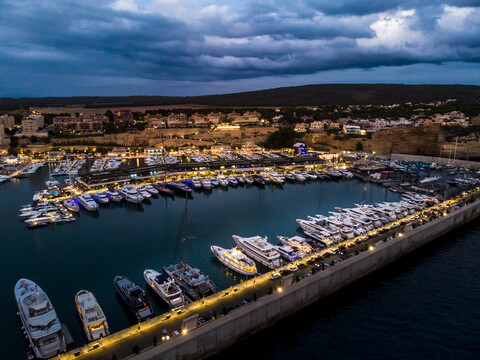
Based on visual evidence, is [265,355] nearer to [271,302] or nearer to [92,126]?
[271,302]

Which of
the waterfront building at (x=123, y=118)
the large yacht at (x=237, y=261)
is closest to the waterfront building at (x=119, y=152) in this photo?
the waterfront building at (x=123, y=118)

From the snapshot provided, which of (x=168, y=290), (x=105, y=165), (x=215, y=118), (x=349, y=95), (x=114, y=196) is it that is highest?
(x=349, y=95)

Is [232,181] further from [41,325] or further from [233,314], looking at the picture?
[41,325]

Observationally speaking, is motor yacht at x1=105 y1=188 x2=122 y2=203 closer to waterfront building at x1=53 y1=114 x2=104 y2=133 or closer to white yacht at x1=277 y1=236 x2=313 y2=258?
white yacht at x1=277 y1=236 x2=313 y2=258

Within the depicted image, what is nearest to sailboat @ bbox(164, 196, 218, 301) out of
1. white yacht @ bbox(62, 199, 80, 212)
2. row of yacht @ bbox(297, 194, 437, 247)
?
row of yacht @ bbox(297, 194, 437, 247)

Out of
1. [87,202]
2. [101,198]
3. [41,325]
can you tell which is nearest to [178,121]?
[101,198]

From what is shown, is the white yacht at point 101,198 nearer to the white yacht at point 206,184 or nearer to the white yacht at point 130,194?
the white yacht at point 130,194

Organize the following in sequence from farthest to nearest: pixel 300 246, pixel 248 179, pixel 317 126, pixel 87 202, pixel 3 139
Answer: pixel 317 126, pixel 3 139, pixel 248 179, pixel 87 202, pixel 300 246

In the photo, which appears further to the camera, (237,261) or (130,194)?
(130,194)
